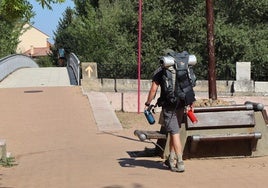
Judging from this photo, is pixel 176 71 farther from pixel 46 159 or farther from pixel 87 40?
pixel 87 40

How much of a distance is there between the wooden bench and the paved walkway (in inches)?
11.8

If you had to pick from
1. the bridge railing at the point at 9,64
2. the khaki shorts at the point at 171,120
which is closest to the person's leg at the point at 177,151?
the khaki shorts at the point at 171,120

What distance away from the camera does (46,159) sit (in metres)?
9.49

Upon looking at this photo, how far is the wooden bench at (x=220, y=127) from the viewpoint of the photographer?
8977mm

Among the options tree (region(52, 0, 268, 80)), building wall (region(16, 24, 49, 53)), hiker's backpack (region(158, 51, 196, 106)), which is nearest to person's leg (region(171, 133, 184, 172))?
hiker's backpack (region(158, 51, 196, 106))

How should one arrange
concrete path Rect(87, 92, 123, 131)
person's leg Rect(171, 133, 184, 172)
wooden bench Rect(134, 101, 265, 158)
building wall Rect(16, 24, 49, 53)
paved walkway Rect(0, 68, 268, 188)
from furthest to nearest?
building wall Rect(16, 24, 49, 53)
concrete path Rect(87, 92, 123, 131)
wooden bench Rect(134, 101, 265, 158)
person's leg Rect(171, 133, 184, 172)
paved walkway Rect(0, 68, 268, 188)

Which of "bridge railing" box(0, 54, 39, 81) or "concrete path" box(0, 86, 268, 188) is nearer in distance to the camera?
"concrete path" box(0, 86, 268, 188)

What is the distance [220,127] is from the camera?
9117 millimetres

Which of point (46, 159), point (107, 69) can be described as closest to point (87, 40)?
point (107, 69)

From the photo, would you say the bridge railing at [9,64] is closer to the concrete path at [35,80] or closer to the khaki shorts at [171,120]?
the concrete path at [35,80]

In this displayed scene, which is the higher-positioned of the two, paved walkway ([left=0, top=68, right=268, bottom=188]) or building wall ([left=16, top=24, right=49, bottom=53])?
building wall ([left=16, top=24, right=49, bottom=53])

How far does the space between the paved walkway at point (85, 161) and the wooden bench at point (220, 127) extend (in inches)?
11.8

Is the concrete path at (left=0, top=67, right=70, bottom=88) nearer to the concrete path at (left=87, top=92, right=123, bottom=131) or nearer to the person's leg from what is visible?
the concrete path at (left=87, top=92, right=123, bottom=131)

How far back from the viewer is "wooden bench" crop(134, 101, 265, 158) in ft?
29.5
